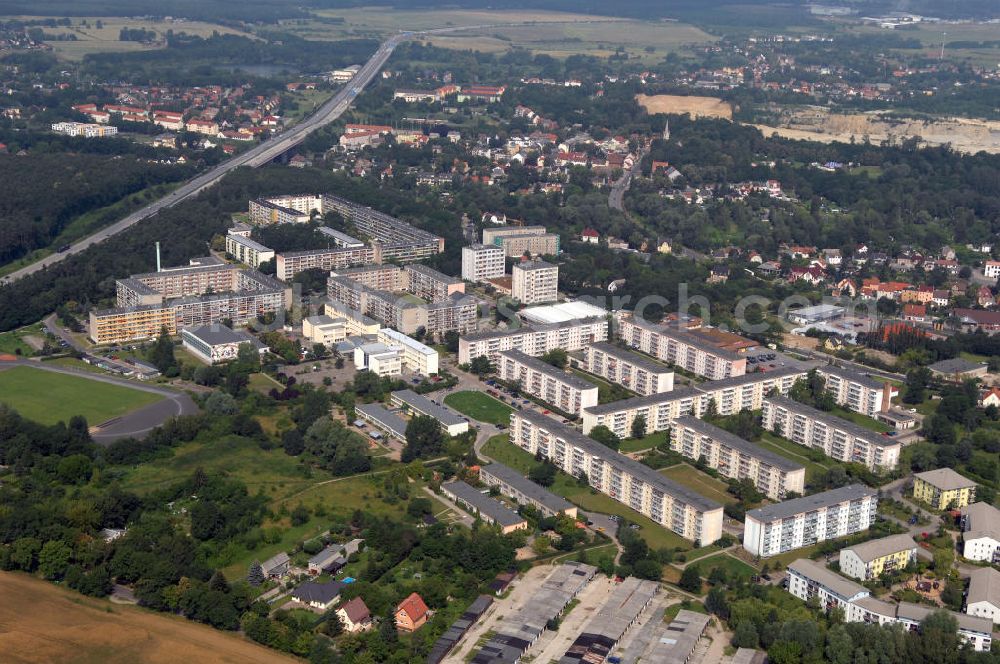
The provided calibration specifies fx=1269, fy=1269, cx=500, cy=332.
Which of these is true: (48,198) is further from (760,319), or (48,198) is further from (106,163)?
(760,319)

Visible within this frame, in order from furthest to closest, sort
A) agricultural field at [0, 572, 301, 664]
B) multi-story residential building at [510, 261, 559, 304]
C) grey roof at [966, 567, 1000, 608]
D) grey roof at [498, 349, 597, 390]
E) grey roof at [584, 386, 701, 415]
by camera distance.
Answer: multi-story residential building at [510, 261, 559, 304] → grey roof at [498, 349, 597, 390] → grey roof at [584, 386, 701, 415] → grey roof at [966, 567, 1000, 608] → agricultural field at [0, 572, 301, 664]

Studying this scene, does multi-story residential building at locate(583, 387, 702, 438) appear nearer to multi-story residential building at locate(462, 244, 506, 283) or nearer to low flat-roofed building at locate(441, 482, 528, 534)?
low flat-roofed building at locate(441, 482, 528, 534)

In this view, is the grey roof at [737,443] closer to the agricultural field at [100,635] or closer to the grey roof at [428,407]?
the grey roof at [428,407]

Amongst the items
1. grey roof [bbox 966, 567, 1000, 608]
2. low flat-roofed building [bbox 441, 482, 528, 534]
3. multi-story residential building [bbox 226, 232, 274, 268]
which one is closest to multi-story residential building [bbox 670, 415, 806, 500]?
grey roof [bbox 966, 567, 1000, 608]

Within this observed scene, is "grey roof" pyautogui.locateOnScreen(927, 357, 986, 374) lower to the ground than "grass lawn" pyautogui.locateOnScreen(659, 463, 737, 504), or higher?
higher

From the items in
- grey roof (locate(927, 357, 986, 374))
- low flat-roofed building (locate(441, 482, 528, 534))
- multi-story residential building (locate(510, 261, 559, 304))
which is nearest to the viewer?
low flat-roofed building (locate(441, 482, 528, 534))

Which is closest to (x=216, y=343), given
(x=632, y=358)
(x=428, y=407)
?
(x=428, y=407)

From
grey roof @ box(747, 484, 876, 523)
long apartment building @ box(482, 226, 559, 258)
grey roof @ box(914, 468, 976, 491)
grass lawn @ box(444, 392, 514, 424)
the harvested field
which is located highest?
the harvested field

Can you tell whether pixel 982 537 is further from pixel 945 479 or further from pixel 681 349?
pixel 681 349
